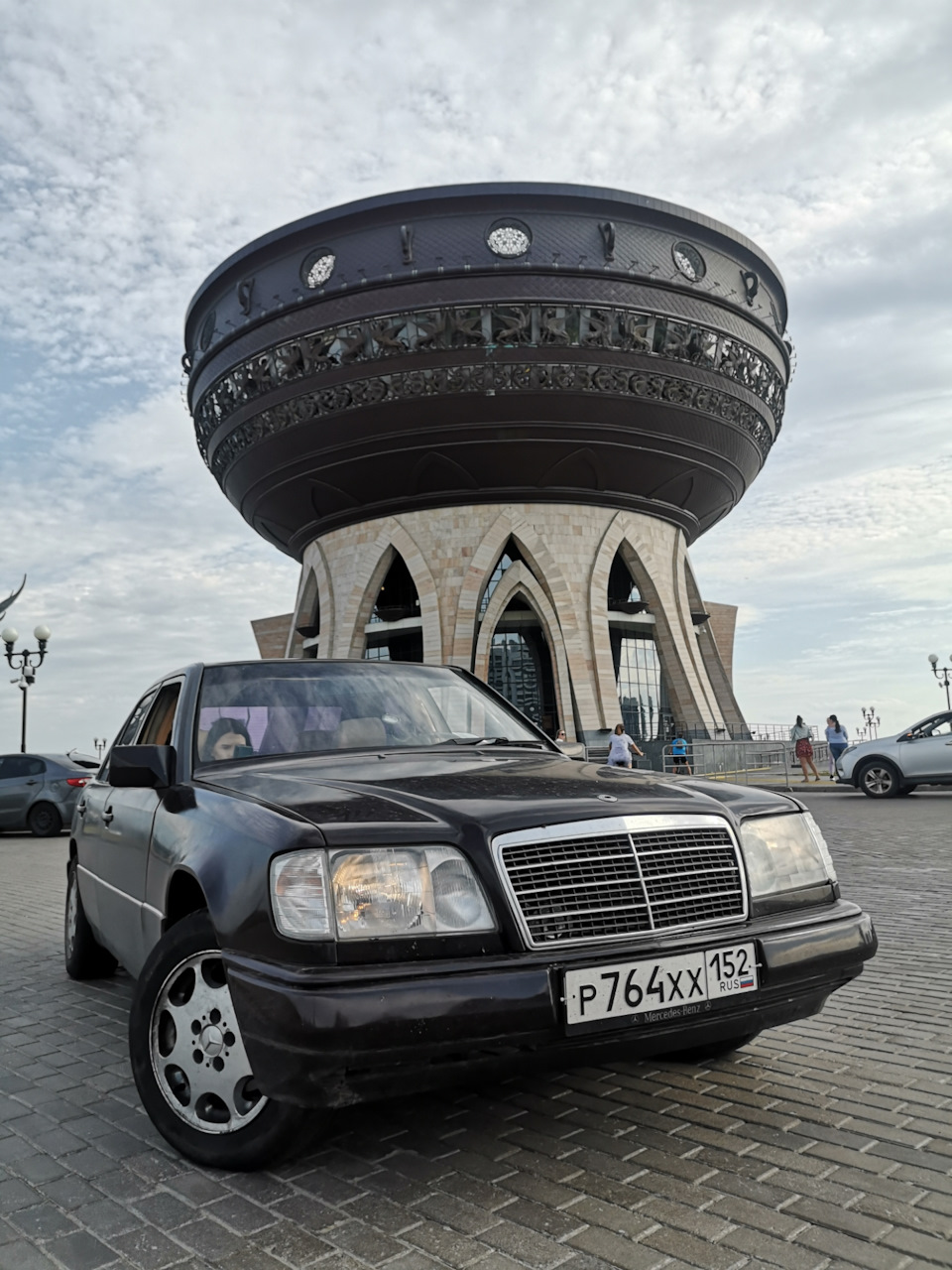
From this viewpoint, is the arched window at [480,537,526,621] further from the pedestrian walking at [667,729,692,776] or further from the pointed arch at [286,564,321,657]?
the pedestrian walking at [667,729,692,776]

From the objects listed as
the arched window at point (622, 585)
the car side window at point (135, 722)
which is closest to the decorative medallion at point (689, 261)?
the arched window at point (622, 585)

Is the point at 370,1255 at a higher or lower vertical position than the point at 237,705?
lower

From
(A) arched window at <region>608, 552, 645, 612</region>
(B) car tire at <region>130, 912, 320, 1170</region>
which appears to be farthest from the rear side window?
(A) arched window at <region>608, 552, 645, 612</region>

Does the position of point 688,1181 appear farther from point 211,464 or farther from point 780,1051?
point 211,464

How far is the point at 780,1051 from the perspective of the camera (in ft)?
13.5

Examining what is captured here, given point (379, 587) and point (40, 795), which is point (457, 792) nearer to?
point (40, 795)

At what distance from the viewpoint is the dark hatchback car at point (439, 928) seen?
2.61 meters

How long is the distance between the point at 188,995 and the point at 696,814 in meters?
1.74

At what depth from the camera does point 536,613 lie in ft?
120

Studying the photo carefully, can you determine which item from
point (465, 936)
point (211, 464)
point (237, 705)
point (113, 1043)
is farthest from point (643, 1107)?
point (211, 464)

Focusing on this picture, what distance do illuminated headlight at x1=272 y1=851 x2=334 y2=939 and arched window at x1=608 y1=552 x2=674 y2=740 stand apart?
34.8m

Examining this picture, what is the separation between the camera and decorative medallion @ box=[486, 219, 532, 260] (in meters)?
30.7

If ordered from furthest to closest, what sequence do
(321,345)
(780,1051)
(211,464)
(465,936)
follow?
(211,464)
(321,345)
(780,1051)
(465,936)

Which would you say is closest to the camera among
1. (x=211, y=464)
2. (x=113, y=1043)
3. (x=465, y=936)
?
(x=465, y=936)
